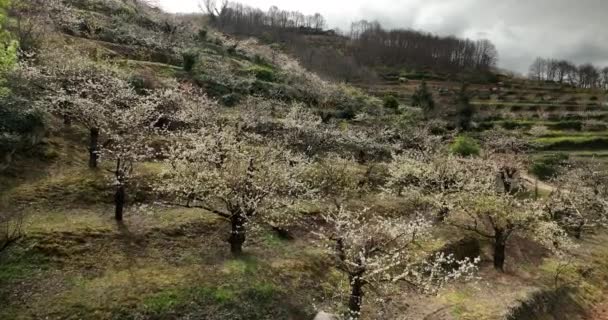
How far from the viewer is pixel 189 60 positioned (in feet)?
202

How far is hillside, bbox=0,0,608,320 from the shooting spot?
21.1 meters

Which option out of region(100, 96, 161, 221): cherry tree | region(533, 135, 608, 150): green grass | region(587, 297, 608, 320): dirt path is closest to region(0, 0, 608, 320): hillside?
region(100, 96, 161, 221): cherry tree

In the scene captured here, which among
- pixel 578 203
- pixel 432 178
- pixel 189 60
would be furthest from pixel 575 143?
pixel 189 60

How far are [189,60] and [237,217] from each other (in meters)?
42.0

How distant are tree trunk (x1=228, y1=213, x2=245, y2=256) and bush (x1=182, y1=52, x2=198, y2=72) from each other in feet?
137

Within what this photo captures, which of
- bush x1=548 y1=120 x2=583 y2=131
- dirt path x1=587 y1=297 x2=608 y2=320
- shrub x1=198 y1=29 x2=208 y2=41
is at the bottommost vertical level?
dirt path x1=587 y1=297 x2=608 y2=320

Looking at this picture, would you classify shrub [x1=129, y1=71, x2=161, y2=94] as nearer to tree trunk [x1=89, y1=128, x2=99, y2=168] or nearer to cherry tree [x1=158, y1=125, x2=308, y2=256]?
tree trunk [x1=89, y1=128, x2=99, y2=168]

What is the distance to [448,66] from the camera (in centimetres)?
18950

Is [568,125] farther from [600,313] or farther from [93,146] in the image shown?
[93,146]

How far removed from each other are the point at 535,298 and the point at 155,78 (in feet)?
139

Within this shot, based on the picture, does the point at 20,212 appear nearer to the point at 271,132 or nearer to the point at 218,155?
the point at 218,155

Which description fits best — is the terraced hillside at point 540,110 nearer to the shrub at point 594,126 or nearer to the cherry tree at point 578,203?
the shrub at point 594,126

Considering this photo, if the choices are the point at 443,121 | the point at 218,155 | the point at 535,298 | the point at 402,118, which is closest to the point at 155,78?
the point at 218,155

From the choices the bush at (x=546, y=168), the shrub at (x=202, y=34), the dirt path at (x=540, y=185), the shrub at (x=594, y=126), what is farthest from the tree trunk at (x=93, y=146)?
the shrub at (x=594, y=126)
